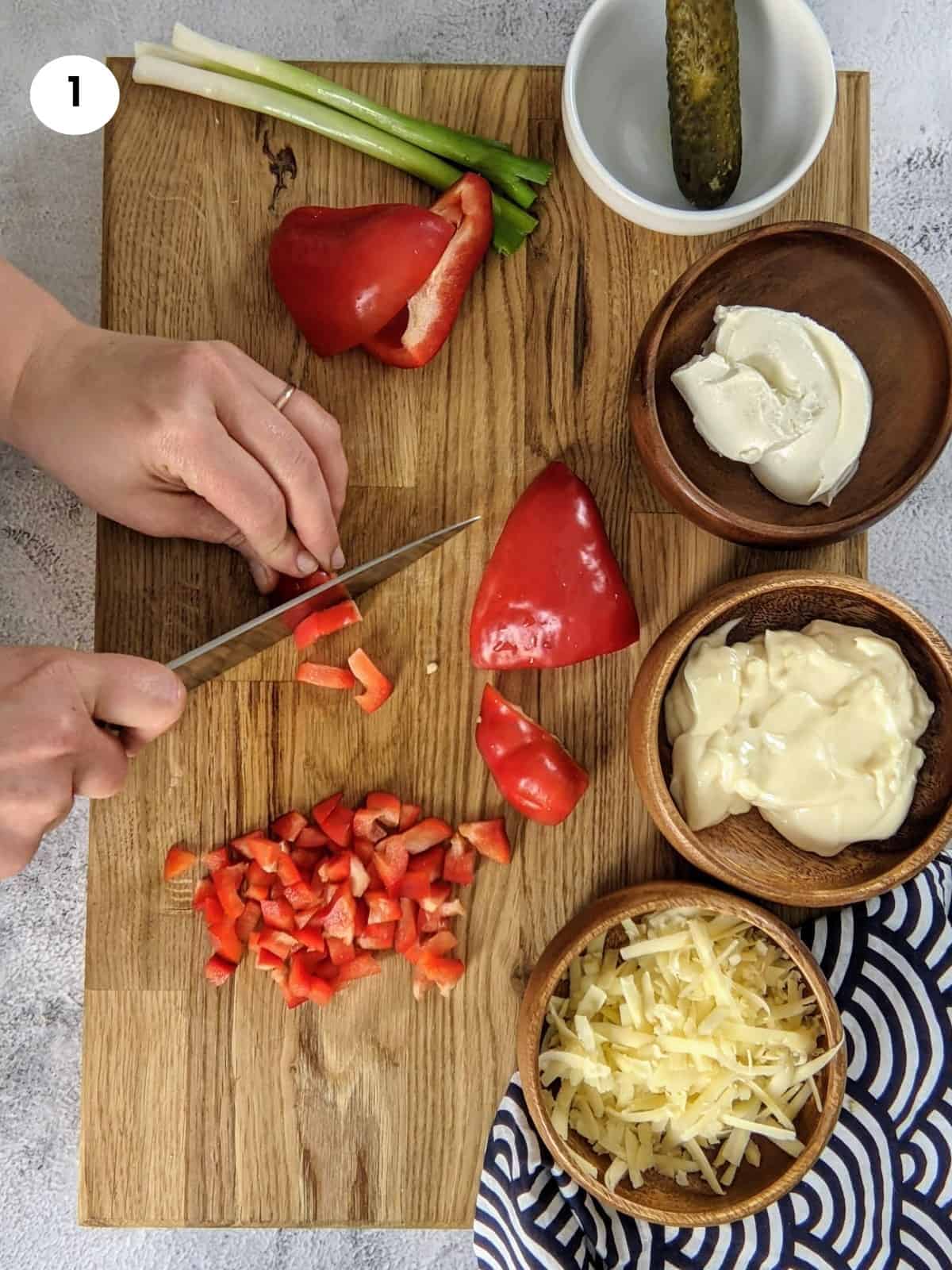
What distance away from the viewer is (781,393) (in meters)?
1.10

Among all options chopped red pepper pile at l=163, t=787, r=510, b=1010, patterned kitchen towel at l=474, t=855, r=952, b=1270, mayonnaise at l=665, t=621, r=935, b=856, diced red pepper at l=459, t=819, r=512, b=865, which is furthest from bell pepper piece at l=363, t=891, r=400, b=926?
mayonnaise at l=665, t=621, r=935, b=856

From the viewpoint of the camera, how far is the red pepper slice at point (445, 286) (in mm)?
1199

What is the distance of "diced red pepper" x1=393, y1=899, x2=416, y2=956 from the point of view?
1.22 meters

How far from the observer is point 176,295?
1.23 meters

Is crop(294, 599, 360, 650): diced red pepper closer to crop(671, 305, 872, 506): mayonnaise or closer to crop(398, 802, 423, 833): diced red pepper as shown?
crop(398, 802, 423, 833): diced red pepper

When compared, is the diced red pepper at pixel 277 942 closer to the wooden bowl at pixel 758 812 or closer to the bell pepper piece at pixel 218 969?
the bell pepper piece at pixel 218 969

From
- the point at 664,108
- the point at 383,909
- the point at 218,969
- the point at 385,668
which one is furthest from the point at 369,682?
the point at 664,108

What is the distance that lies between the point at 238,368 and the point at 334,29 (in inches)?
27.1

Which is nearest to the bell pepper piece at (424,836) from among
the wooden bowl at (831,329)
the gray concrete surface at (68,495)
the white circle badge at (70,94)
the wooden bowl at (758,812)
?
the wooden bowl at (758,812)

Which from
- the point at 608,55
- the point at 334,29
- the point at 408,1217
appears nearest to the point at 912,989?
the point at 408,1217

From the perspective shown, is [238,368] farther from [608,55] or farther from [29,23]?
[29,23]

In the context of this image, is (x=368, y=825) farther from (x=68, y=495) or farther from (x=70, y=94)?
(x=70, y=94)

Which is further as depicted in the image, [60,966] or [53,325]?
[60,966]

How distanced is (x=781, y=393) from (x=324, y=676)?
548mm
